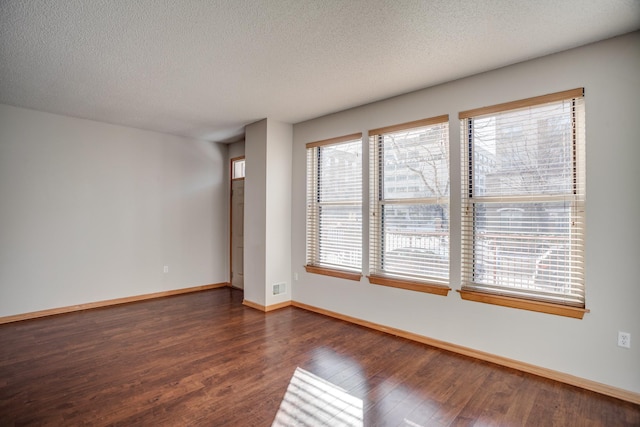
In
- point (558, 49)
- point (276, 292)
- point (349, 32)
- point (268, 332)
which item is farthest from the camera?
point (276, 292)

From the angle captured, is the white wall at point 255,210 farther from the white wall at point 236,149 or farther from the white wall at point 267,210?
the white wall at point 236,149

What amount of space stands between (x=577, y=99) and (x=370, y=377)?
2.85m

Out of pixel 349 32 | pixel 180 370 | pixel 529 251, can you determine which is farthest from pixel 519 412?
pixel 349 32

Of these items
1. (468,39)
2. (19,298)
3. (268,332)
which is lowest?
(268,332)

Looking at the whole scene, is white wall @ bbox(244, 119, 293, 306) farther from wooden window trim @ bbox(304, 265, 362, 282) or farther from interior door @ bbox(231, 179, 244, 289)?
interior door @ bbox(231, 179, 244, 289)

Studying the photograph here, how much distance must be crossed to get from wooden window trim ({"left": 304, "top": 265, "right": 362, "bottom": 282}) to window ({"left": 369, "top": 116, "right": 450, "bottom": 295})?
0.23m

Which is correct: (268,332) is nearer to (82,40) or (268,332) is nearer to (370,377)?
(370,377)

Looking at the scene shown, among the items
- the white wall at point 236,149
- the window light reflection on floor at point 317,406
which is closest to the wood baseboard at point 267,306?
the window light reflection on floor at point 317,406

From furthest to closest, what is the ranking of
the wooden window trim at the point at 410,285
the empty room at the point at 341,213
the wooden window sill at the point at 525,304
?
the wooden window trim at the point at 410,285
the wooden window sill at the point at 525,304
the empty room at the point at 341,213

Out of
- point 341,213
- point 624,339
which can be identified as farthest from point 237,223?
point 624,339

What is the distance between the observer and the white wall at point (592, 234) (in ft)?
7.64

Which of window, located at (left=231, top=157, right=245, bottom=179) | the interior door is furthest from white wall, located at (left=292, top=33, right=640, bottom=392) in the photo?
window, located at (left=231, top=157, right=245, bottom=179)

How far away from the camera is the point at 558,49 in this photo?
258 cm

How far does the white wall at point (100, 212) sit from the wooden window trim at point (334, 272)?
7.66 feet
